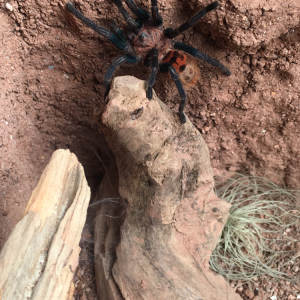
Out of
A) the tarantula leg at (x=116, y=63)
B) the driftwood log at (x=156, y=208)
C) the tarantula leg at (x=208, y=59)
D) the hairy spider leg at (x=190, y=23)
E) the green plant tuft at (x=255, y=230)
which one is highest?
the tarantula leg at (x=116, y=63)

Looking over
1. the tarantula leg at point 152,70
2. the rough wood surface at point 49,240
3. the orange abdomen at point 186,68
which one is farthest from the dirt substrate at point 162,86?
the rough wood surface at point 49,240

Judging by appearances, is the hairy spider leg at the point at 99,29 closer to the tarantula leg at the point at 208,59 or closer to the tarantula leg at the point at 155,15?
the tarantula leg at the point at 155,15

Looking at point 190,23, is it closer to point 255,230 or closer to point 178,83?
point 178,83

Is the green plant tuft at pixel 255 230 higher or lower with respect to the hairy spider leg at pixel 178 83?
lower

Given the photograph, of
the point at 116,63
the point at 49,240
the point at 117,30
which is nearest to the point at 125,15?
the point at 117,30

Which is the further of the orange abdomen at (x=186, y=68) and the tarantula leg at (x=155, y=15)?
the orange abdomen at (x=186, y=68)

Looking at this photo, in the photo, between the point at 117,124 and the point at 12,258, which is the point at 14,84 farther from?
the point at 12,258
